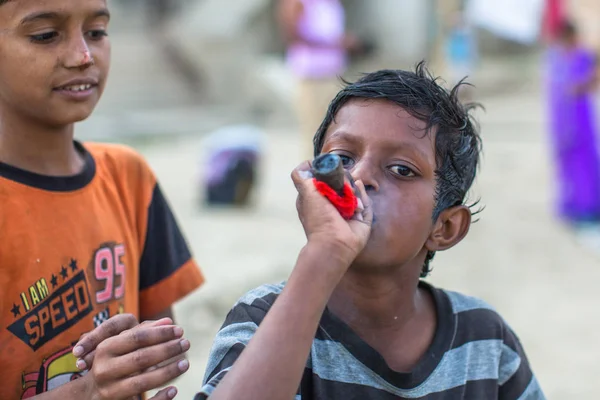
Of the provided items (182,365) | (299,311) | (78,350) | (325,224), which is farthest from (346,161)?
(78,350)

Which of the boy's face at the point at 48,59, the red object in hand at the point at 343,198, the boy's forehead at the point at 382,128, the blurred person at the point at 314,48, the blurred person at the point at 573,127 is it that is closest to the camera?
the red object in hand at the point at 343,198

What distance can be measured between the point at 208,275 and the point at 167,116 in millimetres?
8474

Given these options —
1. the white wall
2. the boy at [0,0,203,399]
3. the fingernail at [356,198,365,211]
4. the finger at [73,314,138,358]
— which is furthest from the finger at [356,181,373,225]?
the white wall

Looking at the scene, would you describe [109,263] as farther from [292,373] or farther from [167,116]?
[167,116]

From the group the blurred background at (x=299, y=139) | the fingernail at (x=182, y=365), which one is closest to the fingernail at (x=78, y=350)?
the fingernail at (x=182, y=365)

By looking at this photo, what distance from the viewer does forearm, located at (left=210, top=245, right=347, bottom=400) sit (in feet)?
4.56

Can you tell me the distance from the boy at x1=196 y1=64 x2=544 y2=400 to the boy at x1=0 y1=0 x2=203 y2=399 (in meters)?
0.52

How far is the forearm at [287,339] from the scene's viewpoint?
54.7 inches

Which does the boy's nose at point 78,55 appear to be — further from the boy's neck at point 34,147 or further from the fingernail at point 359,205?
the fingernail at point 359,205

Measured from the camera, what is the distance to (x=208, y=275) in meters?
5.68

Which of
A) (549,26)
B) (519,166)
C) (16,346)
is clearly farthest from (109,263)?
(519,166)

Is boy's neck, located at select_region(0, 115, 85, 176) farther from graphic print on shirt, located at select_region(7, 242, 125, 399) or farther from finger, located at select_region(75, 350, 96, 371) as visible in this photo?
finger, located at select_region(75, 350, 96, 371)

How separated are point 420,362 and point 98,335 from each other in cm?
67

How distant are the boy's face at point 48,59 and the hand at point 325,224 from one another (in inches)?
29.7
